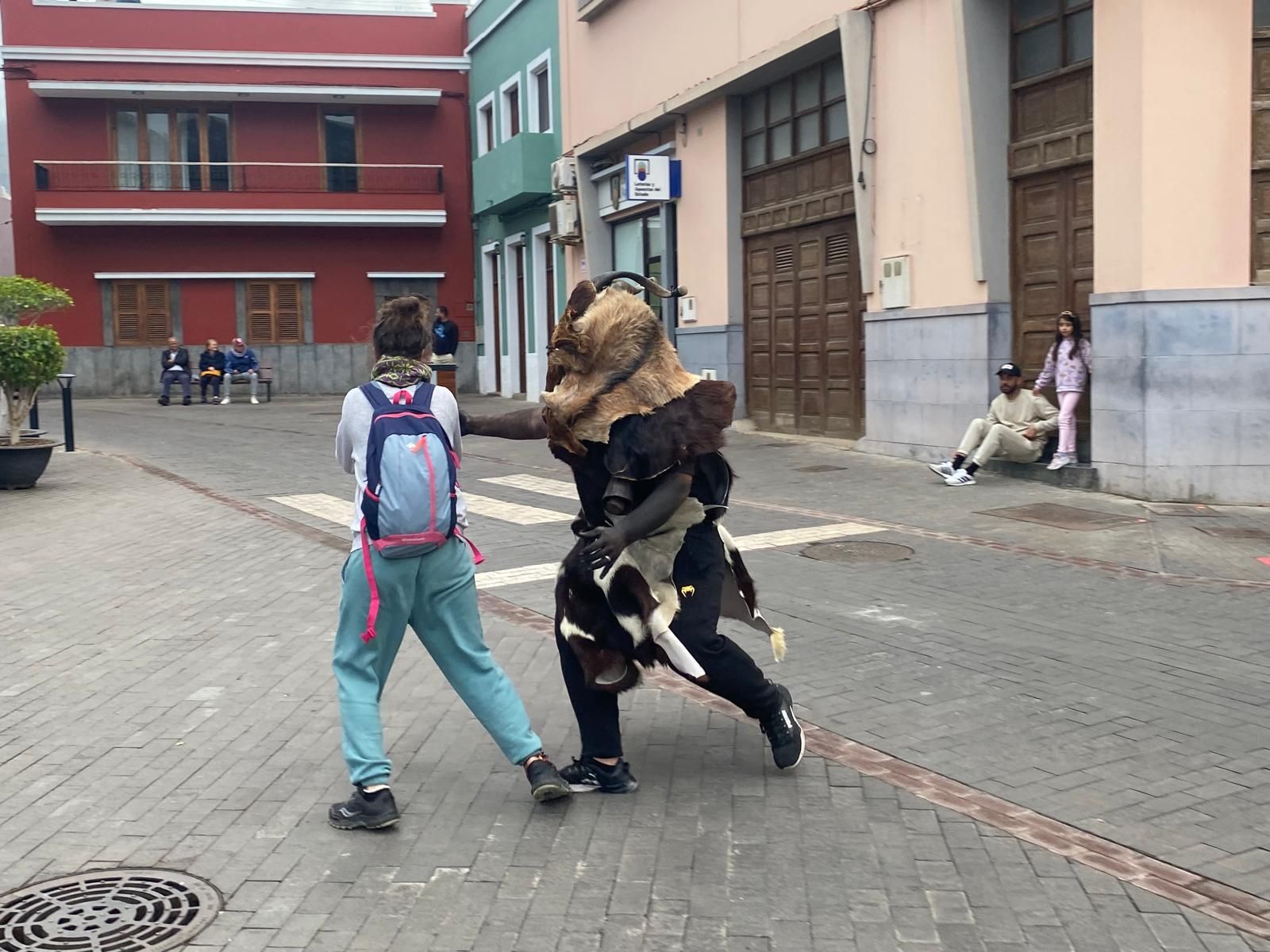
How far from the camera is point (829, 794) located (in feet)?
14.7

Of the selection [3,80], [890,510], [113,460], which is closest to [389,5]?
[3,80]

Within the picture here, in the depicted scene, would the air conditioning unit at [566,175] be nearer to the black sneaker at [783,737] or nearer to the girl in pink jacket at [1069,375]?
the girl in pink jacket at [1069,375]

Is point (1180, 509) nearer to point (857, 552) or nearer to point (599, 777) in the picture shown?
point (857, 552)

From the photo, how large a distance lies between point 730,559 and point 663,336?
870 mm

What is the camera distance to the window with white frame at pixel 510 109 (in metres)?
28.1

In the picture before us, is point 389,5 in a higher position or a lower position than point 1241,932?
higher

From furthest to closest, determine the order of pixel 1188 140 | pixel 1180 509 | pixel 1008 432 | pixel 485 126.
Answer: pixel 485 126, pixel 1008 432, pixel 1188 140, pixel 1180 509

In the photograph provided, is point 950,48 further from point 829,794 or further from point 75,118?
point 75,118

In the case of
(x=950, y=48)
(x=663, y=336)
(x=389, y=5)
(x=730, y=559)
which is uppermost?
(x=389, y=5)

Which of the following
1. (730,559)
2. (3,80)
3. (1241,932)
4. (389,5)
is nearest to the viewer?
(1241,932)

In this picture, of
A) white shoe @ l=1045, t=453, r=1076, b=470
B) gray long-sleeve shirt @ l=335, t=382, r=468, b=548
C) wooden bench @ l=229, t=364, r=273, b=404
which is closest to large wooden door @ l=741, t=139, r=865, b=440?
white shoe @ l=1045, t=453, r=1076, b=470

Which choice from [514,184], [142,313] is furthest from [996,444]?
[142,313]

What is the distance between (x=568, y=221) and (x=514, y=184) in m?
3.18

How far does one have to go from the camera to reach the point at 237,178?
3180 cm
